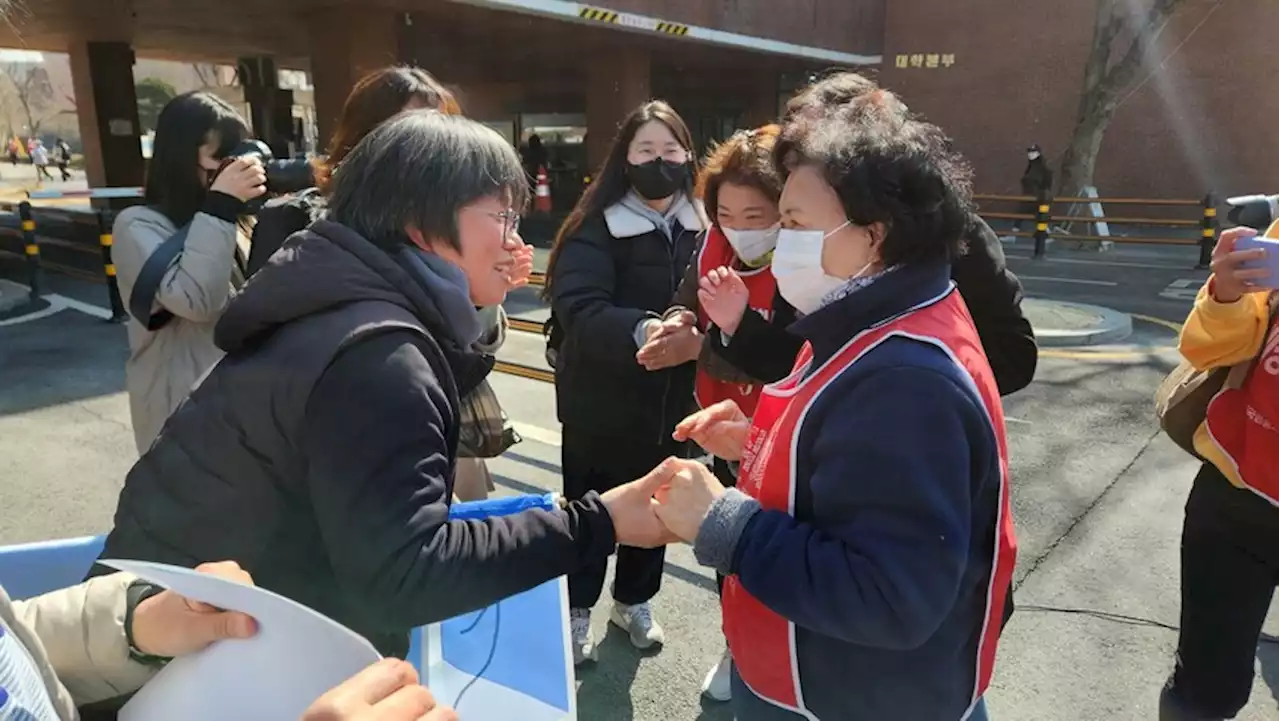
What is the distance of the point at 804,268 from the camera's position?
1.62 meters

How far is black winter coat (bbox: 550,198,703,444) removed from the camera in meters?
2.93

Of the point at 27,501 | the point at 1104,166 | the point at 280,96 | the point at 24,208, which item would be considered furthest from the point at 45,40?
the point at 1104,166

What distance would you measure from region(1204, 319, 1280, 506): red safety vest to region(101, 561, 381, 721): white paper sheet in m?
2.06

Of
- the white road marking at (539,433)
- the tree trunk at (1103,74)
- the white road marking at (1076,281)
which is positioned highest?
the tree trunk at (1103,74)

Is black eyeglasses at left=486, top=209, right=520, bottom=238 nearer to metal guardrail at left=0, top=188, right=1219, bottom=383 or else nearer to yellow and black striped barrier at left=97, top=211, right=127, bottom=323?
metal guardrail at left=0, top=188, right=1219, bottom=383

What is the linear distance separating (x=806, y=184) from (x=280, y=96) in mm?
17511

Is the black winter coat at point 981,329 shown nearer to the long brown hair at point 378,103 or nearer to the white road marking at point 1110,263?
the long brown hair at point 378,103

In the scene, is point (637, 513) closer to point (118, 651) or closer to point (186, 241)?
point (118, 651)

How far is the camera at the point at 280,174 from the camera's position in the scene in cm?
292

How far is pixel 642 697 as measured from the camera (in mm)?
3029

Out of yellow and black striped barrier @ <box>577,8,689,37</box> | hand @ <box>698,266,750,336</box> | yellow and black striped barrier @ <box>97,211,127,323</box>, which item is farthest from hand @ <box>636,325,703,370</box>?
yellow and black striped barrier @ <box>577,8,689,37</box>

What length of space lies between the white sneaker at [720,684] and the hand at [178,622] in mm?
2044

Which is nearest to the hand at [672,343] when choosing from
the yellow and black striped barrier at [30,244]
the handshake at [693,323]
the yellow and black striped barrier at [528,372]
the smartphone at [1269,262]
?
the handshake at [693,323]

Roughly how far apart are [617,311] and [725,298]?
0.53 m
